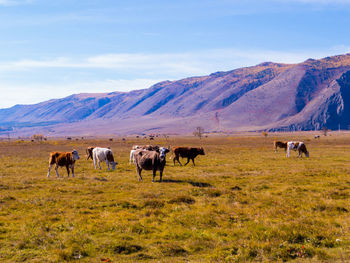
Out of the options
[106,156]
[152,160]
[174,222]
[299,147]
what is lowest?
[174,222]

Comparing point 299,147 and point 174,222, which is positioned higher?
point 299,147

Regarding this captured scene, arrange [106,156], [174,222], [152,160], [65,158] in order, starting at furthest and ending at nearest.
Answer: [106,156]
[65,158]
[152,160]
[174,222]

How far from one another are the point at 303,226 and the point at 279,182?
9900 mm

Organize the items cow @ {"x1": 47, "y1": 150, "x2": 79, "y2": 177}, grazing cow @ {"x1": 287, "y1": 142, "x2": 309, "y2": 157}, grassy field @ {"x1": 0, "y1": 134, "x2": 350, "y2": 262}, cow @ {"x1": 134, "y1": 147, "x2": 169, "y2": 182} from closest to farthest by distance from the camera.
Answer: grassy field @ {"x1": 0, "y1": 134, "x2": 350, "y2": 262}, cow @ {"x1": 134, "y1": 147, "x2": 169, "y2": 182}, cow @ {"x1": 47, "y1": 150, "x2": 79, "y2": 177}, grazing cow @ {"x1": 287, "y1": 142, "x2": 309, "y2": 157}

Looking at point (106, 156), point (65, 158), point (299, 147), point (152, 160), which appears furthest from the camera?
point (299, 147)

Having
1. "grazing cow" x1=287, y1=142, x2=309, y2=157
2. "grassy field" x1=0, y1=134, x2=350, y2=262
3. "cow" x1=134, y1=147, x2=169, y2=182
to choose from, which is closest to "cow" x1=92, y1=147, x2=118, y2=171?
"cow" x1=134, y1=147, x2=169, y2=182

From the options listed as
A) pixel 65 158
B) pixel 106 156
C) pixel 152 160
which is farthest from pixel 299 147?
pixel 65 158

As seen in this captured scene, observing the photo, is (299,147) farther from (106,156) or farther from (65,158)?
(65,158)

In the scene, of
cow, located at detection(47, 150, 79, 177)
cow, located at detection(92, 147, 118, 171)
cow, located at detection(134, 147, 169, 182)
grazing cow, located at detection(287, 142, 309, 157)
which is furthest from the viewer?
grazing cow, located at detection(287, 142, 309, 157)

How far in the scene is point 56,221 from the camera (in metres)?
12.2

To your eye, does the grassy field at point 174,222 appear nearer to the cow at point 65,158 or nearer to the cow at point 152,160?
the cow at point 152,160

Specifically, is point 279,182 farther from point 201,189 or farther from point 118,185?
point 118,185

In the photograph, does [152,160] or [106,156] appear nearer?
[152,160]

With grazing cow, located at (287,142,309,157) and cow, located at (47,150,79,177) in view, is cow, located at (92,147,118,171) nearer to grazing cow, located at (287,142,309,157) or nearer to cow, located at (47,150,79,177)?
cow, located at (47,150,79,177)
